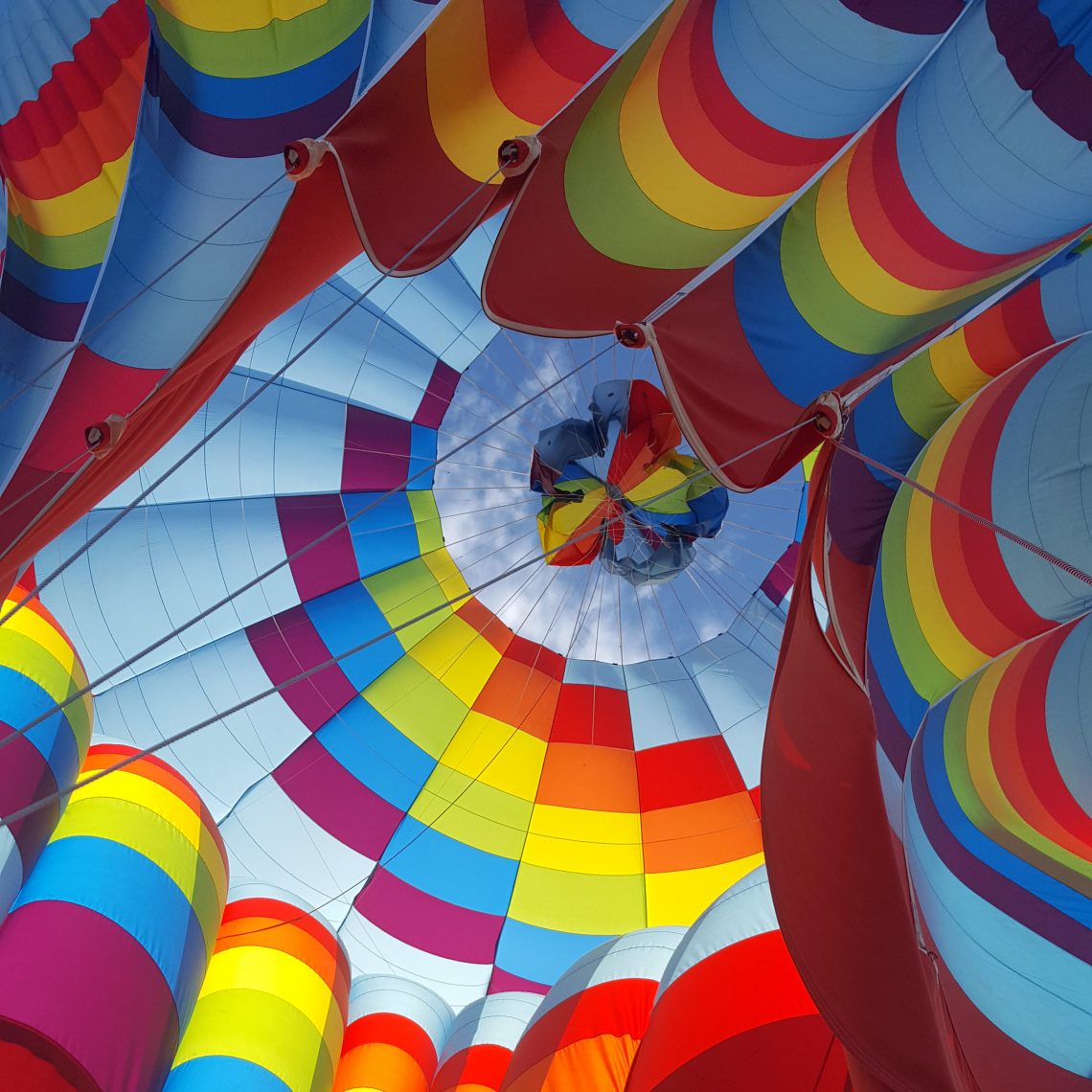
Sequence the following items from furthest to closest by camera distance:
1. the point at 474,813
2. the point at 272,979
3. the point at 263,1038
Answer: the point at 474,813 → the point at 272,979 → the point at 263,1038

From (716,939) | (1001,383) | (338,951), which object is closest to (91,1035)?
(338,951)

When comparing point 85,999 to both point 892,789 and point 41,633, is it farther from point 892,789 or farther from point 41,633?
point 892,789

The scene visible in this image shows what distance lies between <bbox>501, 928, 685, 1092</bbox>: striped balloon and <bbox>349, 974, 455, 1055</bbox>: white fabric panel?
78cm

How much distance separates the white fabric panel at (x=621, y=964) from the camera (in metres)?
3.17

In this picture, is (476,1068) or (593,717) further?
(593,717)

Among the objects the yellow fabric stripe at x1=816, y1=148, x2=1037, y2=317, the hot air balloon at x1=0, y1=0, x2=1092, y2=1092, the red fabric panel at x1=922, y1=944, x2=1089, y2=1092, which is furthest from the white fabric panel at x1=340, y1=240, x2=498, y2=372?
the red fabric panel at x1=922, y1=944, x2=1089, y2=1092

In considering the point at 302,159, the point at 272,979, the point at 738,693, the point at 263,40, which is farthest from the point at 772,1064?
the point at 738,693

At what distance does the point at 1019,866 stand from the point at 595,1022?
1.18m

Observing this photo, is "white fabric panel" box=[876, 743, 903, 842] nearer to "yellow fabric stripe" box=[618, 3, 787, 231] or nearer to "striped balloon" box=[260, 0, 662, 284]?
"yellow fabric stripe" box=[618, 3, 787, 231]

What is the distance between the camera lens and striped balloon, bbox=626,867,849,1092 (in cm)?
236

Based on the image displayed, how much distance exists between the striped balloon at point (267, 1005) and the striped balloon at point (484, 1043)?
0.36 metres

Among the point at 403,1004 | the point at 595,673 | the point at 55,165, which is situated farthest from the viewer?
the point at 595,673

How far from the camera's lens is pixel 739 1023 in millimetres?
2471

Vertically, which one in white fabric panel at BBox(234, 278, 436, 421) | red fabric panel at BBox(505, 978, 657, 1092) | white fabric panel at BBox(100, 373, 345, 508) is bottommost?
red fabric panel at BBox(505, 978, 657, 1092)
